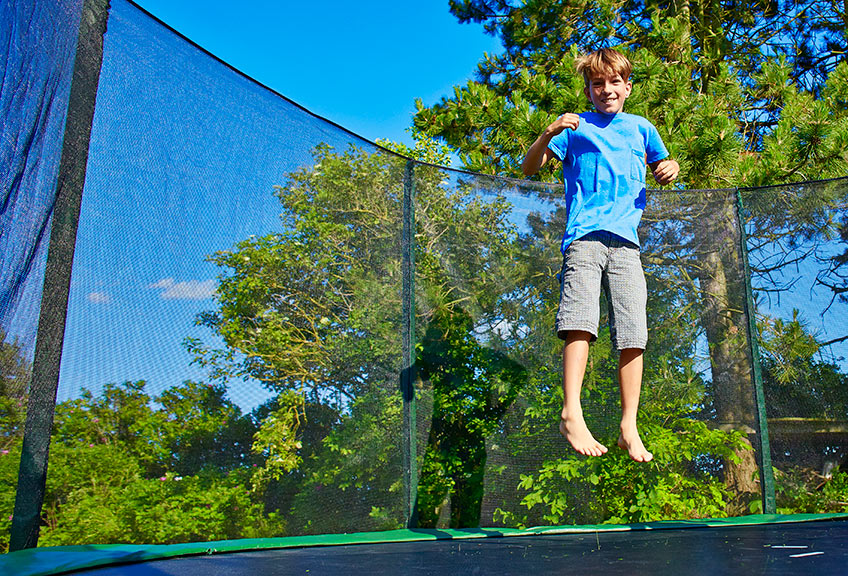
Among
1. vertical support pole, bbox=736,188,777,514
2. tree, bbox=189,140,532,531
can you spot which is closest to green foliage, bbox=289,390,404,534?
tree, bbox=189,140,532,531

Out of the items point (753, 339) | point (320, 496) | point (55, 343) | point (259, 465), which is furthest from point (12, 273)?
point (753, 339)

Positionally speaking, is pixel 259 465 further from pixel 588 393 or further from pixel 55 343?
pixel 588 393

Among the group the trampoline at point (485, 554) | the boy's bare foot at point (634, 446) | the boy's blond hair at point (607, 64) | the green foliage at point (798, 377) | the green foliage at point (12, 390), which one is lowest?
the trampoline at point (485, 554)

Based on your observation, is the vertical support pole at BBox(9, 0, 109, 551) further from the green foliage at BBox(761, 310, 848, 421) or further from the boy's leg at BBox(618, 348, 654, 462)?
the green foliage at BBox(761, 310, 848, 421)

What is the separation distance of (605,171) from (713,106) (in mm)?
1606

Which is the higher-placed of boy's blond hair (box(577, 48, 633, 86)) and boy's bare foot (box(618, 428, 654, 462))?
boy's blond hair (box(577, 48, 633, 86))

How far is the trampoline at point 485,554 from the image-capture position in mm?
1061

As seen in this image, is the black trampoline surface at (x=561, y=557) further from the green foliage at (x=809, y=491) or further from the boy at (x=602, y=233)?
the green foliage at (x=809, y=491)

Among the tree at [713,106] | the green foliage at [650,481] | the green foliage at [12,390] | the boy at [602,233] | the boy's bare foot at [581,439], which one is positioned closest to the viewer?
the green foliage at [12,390]

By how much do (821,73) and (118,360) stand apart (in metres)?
4.50

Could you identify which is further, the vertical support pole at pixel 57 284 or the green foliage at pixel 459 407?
the green foliage at pixel 459 407

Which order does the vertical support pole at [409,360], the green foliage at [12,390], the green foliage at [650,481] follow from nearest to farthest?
the green foliage at [12,390] < the vertical support pole at [409,360] < the green foliage at [650,481]

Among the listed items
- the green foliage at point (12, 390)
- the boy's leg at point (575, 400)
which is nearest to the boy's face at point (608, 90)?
the boy's leg at point (575, 400)

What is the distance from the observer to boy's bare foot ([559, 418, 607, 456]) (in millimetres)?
1488
